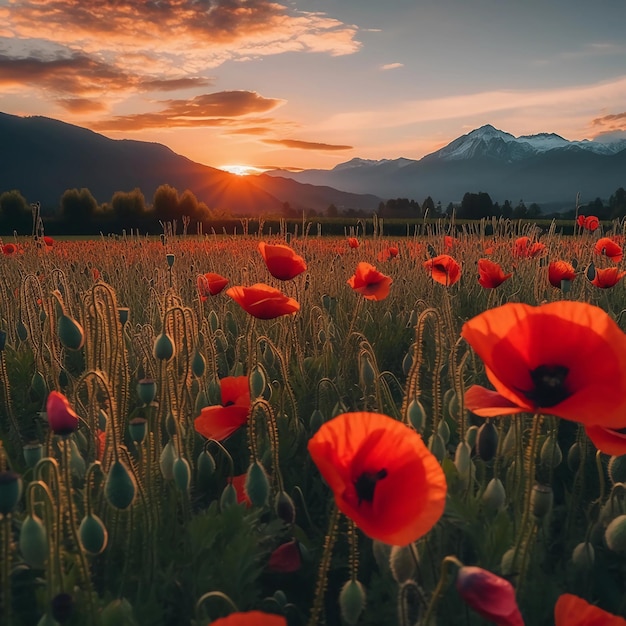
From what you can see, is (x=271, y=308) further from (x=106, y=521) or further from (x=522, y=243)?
(x=522, y=243)

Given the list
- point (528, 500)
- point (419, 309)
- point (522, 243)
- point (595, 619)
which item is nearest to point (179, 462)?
point (528, 500)

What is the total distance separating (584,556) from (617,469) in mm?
326

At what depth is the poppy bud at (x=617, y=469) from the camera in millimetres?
1659

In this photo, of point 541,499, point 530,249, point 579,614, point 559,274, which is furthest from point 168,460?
point 530,249

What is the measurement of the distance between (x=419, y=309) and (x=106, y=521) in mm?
2859

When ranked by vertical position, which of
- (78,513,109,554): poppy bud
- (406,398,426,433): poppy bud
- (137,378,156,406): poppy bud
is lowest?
(78,513,109,554): poppy bud

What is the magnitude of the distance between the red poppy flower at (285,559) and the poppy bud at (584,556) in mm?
663

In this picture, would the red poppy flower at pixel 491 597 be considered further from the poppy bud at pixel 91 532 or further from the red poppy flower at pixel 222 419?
the red poppy flower at pixel 222 419

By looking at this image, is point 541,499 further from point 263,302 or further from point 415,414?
point 263,302

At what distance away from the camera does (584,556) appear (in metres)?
1.46

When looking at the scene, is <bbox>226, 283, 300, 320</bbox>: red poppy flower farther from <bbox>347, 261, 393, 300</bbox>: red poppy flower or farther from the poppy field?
<bbox>347, 261, 393, 300</bbox>: red poppy flower

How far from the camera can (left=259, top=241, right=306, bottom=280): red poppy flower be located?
8.66 ft

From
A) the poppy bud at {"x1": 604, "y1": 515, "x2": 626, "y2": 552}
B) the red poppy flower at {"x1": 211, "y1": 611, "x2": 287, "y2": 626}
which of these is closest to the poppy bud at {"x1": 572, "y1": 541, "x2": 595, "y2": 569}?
the poppy bud at {"x1": 604, "y1": 515, "x2": 626, "y2": 552}

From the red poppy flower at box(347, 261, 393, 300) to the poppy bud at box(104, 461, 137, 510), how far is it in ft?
6.27
